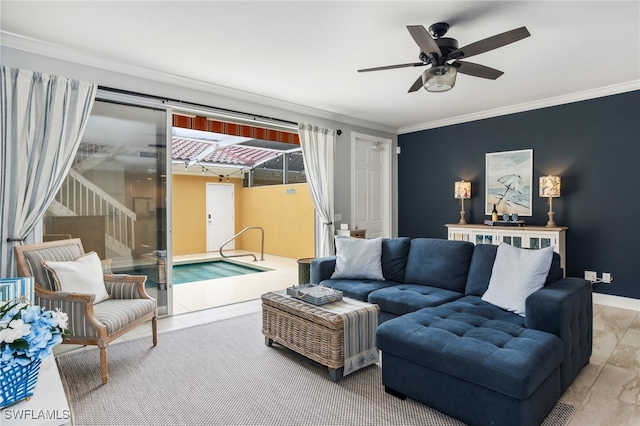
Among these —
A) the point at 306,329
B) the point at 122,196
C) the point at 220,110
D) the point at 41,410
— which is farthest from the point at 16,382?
the point at 220,110

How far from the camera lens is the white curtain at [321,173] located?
5133mm

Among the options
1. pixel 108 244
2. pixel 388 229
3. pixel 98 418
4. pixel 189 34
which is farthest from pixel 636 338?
pixel 108 244

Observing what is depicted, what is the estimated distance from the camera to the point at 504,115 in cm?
524

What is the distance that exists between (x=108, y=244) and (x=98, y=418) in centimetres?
196

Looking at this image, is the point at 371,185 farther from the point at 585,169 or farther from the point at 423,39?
the point at 423,39

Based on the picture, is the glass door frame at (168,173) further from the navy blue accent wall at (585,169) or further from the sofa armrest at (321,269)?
the navy blue accent wall at (585,169)

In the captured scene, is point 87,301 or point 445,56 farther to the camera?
point 445,56

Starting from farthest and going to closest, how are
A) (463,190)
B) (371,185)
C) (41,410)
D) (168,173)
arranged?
1. (371,185)
2. (463,190)
3. (168,173)
4. (41,410)

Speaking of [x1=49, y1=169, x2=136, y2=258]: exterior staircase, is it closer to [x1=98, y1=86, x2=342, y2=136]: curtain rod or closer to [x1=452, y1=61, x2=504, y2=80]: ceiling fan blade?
[x1=98, y1=86, x2=342, y2=136]: curtain rod

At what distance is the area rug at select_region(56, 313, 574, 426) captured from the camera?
6.79 feet

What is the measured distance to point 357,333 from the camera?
8.48 ft

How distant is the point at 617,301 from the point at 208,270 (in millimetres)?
6861

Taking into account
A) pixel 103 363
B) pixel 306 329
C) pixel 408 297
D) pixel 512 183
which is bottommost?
pixel 103 363

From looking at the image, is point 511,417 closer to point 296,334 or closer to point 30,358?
point 296,334
